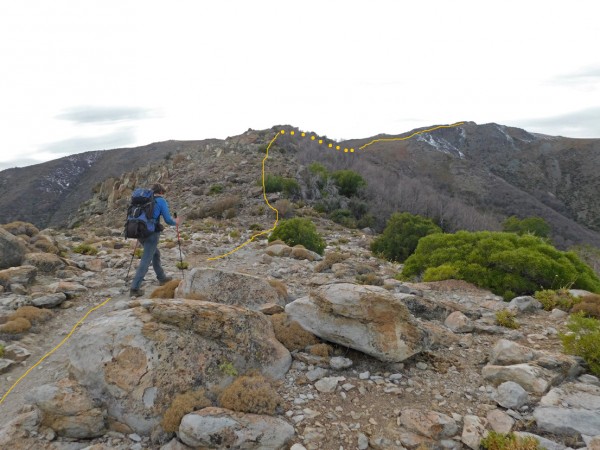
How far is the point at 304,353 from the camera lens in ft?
17.7

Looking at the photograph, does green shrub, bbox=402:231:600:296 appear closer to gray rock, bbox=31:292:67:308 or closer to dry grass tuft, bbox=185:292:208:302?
dry grass tuft, bbox=185:292:208:302

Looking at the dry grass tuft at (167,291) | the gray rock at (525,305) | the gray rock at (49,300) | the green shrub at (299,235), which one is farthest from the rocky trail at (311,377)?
the green shrub at (299,235)

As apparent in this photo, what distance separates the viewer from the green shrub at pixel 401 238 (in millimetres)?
15180

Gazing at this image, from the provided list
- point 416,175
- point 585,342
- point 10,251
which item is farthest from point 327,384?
point 416,175

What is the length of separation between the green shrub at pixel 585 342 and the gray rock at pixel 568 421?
3.72ft

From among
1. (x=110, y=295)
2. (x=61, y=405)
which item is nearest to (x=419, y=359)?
(x=61, y=405)

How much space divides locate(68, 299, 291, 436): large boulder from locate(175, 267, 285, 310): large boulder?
0.91 metres

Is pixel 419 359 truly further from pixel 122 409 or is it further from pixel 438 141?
pixel 438 141

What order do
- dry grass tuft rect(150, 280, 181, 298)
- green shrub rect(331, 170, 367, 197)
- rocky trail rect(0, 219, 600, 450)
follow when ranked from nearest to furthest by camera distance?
rocky trail rect(0, 219, 600, 450) < dry grass tuft rect(150, 280, 181, 298) < green shrub rect(331, 170, 367, 197)

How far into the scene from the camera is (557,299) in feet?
23.4

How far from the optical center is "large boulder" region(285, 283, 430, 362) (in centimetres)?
515

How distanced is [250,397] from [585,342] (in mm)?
3967

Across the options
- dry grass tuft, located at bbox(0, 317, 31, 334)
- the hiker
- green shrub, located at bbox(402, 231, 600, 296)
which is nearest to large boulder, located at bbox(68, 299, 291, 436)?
dry grass tuft, located at bbox(0, 317, 31, 334)

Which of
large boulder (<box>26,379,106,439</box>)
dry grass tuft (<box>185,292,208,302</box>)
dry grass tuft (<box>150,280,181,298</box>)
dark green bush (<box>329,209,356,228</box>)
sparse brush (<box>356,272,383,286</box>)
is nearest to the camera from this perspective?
large boulder (<box>26,379,106,439</box>)
